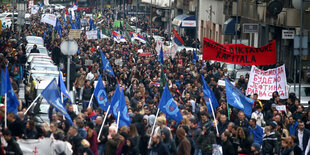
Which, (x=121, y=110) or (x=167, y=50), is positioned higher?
(x=121, y=110)

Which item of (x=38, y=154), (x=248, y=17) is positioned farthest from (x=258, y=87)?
(x=248, y=17)

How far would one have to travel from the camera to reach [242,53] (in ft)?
75.0

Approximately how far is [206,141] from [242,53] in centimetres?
839

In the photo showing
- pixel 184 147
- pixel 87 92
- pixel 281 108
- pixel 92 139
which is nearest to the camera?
pixel 184 147

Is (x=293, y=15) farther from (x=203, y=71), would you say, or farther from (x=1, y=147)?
(x=1, y=147)

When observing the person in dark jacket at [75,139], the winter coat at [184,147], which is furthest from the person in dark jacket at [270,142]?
the person in dark jacket at [75,139]

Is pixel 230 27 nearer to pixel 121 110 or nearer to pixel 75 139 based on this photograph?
pixel 121 110

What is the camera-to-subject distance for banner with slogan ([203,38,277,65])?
2256cm

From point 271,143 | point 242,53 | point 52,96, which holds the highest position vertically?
point 242,53

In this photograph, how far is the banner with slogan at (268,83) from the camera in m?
21.7

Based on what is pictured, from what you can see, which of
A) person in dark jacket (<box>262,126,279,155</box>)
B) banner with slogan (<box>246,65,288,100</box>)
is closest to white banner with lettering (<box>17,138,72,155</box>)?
person in dark jacket (<box>262,126,279,155</box>)

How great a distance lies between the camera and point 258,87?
22000mm

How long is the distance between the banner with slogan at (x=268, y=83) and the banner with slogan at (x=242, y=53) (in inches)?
24.9

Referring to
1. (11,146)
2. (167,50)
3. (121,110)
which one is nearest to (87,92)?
(121,110)
